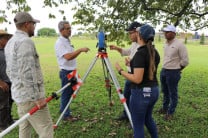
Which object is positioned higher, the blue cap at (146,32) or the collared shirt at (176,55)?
the blue cap at (146,32)

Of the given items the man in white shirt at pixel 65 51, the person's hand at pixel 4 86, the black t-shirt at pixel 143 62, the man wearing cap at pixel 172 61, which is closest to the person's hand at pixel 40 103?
the black t-shirt at pixel 143 62

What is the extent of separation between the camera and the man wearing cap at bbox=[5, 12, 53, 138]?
3.38 m

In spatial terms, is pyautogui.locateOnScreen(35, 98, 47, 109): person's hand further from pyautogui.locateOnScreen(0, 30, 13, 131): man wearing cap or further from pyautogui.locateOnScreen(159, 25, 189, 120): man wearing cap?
pyautogui.locateOnScreen(159, 25, 189, 120): man wearing cap

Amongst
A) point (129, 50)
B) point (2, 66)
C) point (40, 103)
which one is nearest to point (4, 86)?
point (2, 66)

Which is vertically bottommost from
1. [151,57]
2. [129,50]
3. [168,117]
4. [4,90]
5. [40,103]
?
[168,117]

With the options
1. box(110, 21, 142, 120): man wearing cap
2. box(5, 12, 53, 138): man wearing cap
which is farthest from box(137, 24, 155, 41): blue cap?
box(5, 12, 53, 138): man wearing cap

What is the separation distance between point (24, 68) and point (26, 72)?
2.1 inches

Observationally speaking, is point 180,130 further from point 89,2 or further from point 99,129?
point 89,2

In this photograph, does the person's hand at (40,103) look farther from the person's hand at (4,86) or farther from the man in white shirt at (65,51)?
the person's hand at (4,86)

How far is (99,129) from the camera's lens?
554cm

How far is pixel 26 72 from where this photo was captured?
11.1 feet

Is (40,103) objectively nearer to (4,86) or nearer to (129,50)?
(4,86)

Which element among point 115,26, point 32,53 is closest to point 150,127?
point 32,53

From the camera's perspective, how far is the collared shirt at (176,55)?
5.79 meters
